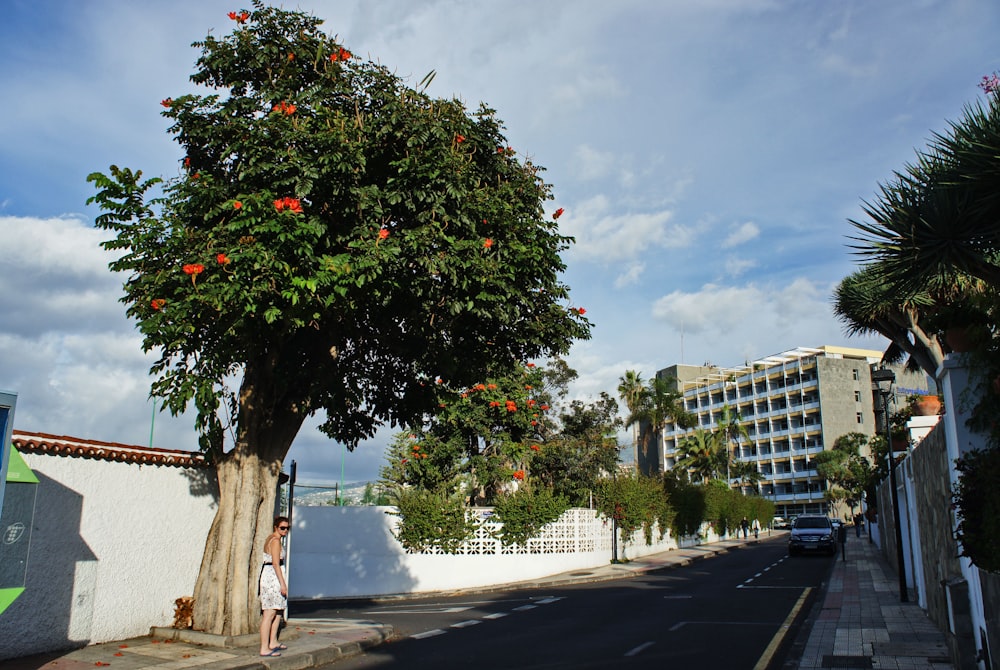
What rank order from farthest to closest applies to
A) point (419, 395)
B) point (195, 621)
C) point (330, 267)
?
point (419, 395)
point (195, 621)
point (330, 267)

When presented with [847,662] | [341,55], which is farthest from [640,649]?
[341,55]

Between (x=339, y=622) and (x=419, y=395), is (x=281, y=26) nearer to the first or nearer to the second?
(x=419, y=395)

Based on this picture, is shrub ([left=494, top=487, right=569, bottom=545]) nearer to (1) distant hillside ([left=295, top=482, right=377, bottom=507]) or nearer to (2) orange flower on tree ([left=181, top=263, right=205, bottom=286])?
(1) distant hillside ([left=295, top=482, right=377, bottom=507])

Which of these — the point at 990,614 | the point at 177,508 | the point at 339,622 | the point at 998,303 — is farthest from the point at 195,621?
the point at 998,303

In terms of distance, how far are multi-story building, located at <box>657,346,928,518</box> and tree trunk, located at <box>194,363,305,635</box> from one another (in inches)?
3203

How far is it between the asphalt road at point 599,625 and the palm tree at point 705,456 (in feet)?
147

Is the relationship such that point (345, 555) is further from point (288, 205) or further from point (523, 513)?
point (288, 205)

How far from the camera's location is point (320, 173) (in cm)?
979

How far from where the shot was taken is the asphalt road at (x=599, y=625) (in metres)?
10.1

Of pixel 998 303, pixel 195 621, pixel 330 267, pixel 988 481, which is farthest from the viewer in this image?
pixel 195 621

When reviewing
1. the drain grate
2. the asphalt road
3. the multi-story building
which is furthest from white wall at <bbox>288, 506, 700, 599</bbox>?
the multi-story building

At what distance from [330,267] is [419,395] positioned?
4499 mm

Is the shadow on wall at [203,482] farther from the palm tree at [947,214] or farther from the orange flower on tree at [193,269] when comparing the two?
the palm tree at [947,214]

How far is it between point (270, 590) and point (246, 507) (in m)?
1.86
